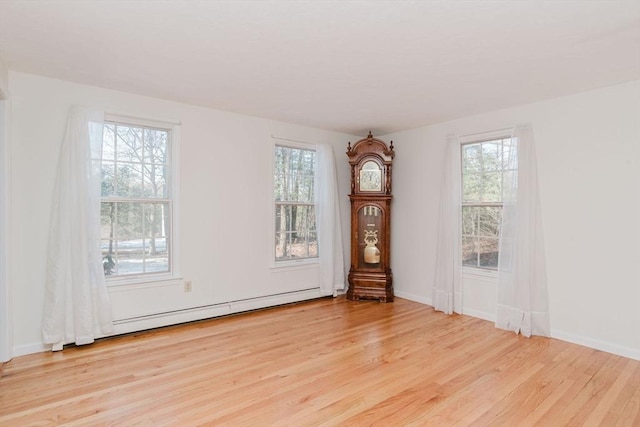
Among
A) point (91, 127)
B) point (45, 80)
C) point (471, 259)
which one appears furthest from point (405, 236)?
point (45, 80)

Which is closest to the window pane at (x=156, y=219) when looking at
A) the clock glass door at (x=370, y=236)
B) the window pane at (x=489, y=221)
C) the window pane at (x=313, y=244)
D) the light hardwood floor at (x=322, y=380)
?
the light hardwood floor at (x=322, y=380)

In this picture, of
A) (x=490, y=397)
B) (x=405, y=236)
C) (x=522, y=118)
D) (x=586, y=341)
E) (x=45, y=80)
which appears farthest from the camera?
(x=405, y=236)

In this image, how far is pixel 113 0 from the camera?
1.88 metres

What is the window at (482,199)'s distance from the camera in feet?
13.0

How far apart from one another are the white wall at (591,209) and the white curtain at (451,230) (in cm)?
40

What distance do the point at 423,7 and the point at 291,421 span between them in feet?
7.89

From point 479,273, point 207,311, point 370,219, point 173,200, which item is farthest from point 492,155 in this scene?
point 207,311

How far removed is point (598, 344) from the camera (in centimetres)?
316

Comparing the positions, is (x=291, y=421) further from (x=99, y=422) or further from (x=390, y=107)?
(x=390, y=107)

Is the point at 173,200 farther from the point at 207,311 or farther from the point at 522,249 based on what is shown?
the point at 522,249

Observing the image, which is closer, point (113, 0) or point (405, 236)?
point (113, 0)

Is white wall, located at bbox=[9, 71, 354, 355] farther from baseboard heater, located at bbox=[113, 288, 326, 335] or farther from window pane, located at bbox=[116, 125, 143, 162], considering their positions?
window pane, located at bbox=[116, 125, 143, 162]

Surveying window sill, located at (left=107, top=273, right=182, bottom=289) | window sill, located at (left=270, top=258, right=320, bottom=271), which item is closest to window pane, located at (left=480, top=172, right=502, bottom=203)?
window sill, located at (left=270, top=258, right=320, bottom=271)

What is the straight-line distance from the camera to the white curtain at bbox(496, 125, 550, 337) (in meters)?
3.51
